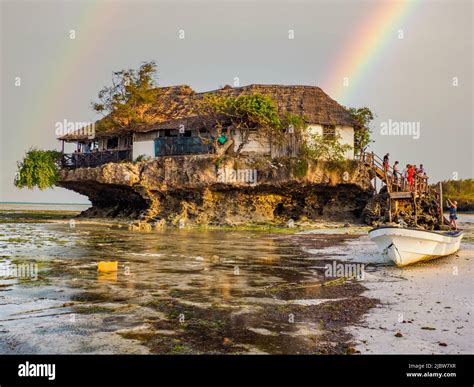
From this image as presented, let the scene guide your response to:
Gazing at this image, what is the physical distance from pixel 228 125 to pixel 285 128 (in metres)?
4.63

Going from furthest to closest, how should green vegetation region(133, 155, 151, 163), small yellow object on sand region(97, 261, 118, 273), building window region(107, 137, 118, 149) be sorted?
1. building window region(107, 137, 118, 149)
2. green vegetation region(133, 155, 151, 163)
3. small yellow object on sand region(97, 261, 118, 273)

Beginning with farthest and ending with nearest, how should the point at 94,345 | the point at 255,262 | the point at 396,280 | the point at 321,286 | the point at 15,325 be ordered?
1. the point at 255,262
2. the point at 396,280
3. the point at 321,286
4. the point at 15,325
5. the point at 94,345

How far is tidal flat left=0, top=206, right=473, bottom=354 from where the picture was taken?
231 inches

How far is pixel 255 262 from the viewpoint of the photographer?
14.3m

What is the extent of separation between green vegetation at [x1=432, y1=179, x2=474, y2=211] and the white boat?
5669 centimetres

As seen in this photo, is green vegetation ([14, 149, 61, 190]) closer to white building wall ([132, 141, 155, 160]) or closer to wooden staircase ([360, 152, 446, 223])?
white building wall ([132, 141, 155, 160])

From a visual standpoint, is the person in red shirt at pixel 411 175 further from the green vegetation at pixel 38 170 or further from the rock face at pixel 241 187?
the green vegetation at pixel 38 170

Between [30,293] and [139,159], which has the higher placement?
[139,159]

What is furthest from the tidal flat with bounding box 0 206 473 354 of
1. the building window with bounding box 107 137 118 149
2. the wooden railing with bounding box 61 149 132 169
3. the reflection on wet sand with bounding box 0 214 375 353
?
the building window with bounding box 107 137 118 149

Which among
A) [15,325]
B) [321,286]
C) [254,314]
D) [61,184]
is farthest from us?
[61,184]

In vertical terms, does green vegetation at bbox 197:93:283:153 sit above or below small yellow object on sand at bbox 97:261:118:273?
above

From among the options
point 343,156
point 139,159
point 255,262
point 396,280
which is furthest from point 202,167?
point 396,280

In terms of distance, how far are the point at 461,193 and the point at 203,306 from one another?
68.8 metres

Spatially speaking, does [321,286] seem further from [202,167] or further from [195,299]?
[202,167]
